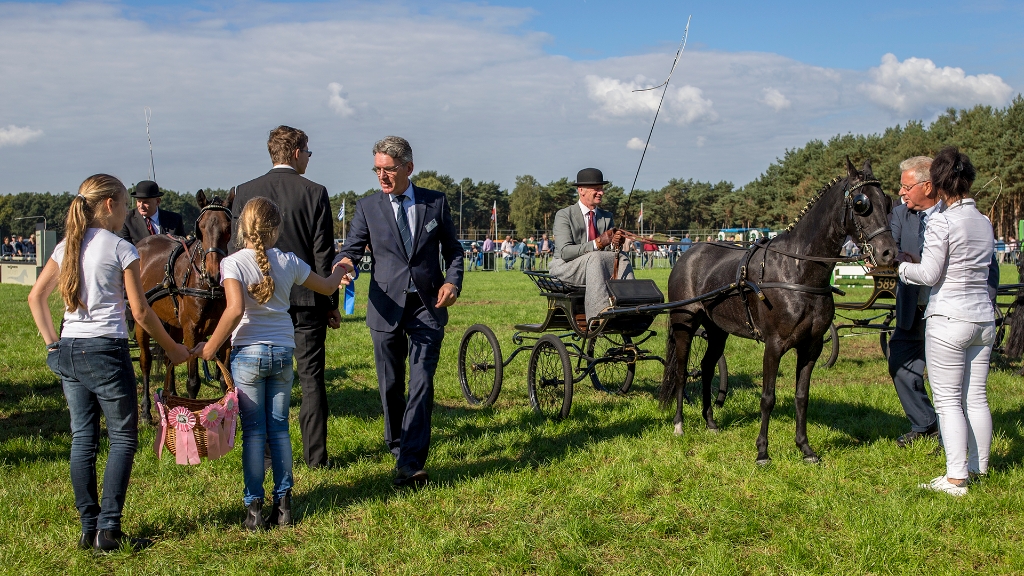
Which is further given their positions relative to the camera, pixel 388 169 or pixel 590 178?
pixel 590 178

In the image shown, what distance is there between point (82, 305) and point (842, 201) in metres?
4.90

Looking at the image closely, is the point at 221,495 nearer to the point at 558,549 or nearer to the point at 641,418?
the point at 558,549

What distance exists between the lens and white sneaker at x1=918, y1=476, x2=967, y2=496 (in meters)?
4.88

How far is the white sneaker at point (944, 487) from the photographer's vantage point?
4.88 m

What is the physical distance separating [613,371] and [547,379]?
2.01 metres

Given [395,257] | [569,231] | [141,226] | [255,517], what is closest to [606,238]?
[569,231]

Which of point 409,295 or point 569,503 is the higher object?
point 409,295

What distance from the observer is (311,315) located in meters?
5.41

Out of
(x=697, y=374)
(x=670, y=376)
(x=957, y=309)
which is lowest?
(x=697, y=374)

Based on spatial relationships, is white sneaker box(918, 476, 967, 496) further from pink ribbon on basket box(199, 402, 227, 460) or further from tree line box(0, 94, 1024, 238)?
tree line box(0, 94, 1024, 238)

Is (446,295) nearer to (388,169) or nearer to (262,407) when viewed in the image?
(388,169)

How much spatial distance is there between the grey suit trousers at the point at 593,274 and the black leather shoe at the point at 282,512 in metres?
3.49

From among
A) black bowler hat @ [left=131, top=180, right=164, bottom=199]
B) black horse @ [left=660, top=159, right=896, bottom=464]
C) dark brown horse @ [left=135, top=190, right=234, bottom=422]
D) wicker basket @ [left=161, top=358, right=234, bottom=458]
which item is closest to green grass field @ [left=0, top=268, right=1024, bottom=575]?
wicker basket @ [left=161, top=358, right=234, bottom=458]

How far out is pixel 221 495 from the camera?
5008mm
